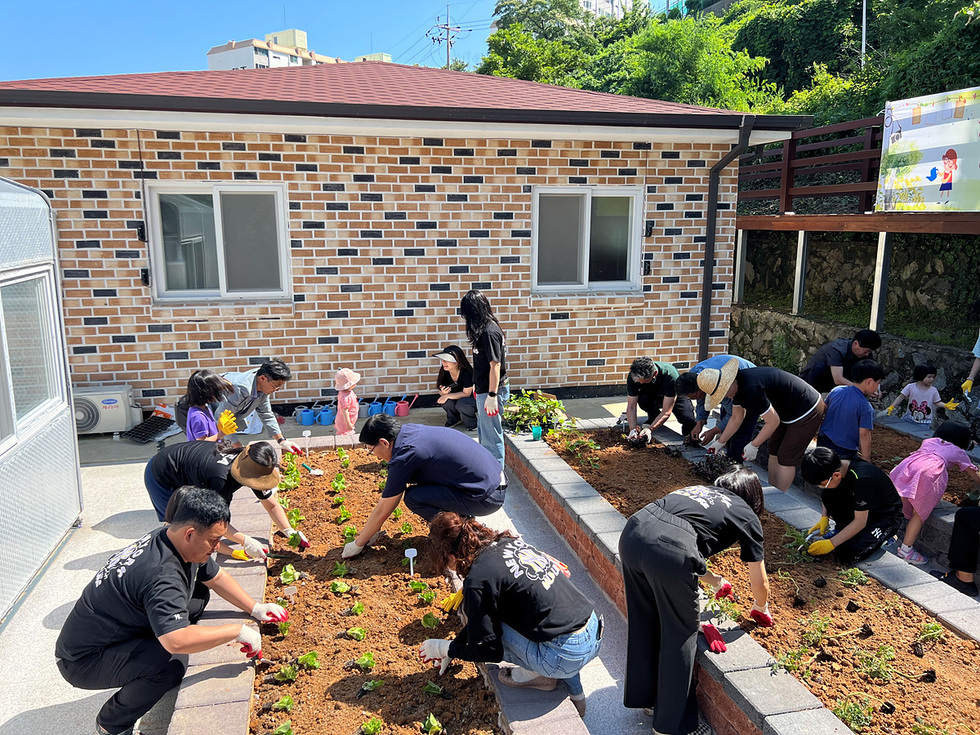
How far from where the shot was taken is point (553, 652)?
10.5 feet

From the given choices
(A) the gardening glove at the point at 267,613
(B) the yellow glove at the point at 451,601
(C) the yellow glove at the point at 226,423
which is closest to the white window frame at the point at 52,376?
(C) the yellow glove at the point at 226,423

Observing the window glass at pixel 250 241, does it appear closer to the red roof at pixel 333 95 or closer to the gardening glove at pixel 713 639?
the red roof at pixel 333 95

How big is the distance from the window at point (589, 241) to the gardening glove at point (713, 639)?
18.3 ft

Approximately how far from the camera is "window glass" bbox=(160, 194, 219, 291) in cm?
770

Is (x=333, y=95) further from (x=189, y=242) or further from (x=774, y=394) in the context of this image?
(x=774, y=394)

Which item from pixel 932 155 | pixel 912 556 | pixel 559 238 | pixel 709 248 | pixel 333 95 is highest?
pixel 333 95

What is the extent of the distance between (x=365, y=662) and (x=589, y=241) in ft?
20.4

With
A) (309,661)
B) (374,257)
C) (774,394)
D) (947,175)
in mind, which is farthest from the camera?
(947,175)

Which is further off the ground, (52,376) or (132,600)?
(52,376)

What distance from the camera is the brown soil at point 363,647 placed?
3.24 meters

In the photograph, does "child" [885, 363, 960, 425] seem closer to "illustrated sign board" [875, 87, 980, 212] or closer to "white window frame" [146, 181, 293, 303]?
"illustrated sign board" [875, 87, 980, 212]

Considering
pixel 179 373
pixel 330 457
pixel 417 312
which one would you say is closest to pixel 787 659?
pixel 330 457

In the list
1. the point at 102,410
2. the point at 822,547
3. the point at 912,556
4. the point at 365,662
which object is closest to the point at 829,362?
the point at 912,556

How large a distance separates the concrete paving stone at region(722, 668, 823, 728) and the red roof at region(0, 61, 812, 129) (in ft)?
19.3
